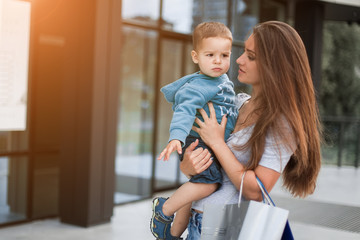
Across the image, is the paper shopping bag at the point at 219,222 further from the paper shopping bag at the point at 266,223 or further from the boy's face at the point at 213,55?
the boy's face at the point at 213,55

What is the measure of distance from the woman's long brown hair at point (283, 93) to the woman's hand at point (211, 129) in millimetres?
116

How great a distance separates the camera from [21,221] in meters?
5.37

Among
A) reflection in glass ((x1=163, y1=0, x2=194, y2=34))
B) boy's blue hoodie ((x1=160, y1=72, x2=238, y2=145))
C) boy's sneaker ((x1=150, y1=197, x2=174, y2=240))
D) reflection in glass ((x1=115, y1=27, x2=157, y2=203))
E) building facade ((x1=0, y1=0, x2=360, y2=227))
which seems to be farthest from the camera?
reflection in glass ((x1=163, y1=0, x2=194, y2=34))

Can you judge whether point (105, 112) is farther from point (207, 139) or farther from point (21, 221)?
point (207, 139)

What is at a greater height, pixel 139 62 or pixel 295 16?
pixel 295 16

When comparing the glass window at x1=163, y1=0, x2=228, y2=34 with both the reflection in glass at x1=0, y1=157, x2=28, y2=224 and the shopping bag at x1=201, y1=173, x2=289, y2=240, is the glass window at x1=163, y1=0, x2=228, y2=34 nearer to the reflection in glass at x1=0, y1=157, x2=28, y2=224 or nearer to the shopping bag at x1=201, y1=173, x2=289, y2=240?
the reflection in glass at x1=0, y1=157, x2=28, y2=224

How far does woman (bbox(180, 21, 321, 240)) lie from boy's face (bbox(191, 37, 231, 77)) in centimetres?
12

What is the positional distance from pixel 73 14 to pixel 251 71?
147 inches

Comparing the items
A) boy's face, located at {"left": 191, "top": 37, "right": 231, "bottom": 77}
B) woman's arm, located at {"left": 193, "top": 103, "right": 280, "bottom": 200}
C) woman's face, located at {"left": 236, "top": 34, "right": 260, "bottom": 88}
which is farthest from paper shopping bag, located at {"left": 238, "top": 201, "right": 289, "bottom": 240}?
boy's face, located at {"left": 191, "top": 37, "right": 231, "bottom": 77}

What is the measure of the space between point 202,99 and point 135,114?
509 centimetres

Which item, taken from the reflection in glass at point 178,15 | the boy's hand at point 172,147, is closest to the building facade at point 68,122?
the reflection in glass at point 178,15

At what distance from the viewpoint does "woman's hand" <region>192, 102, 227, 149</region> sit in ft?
6.15

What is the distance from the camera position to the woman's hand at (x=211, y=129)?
1.87 metres

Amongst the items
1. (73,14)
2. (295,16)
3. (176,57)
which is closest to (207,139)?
(73,14)
